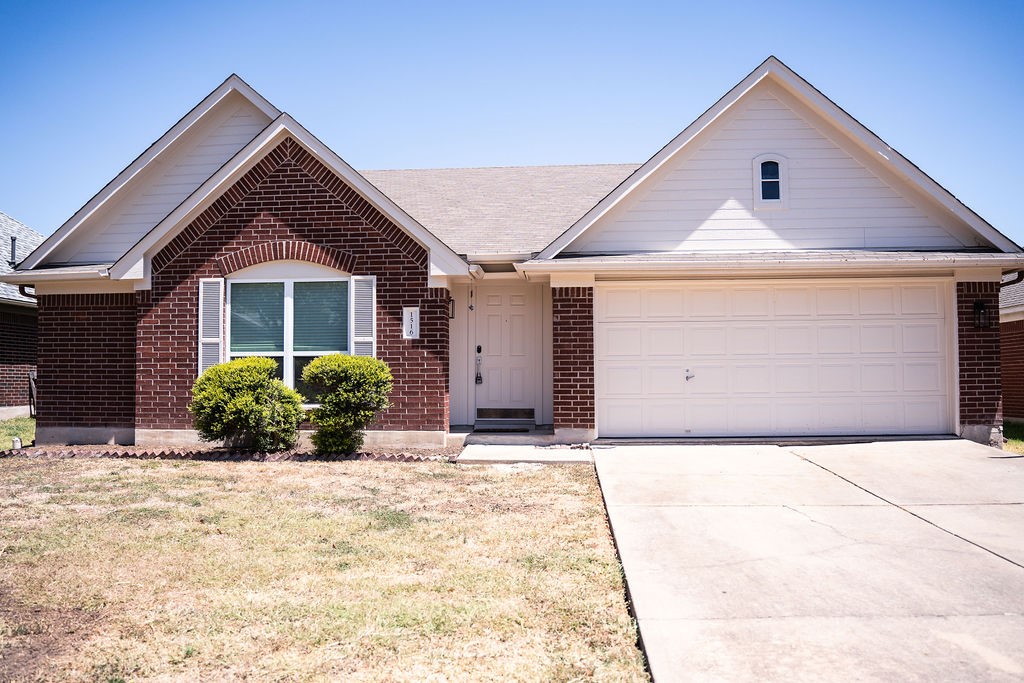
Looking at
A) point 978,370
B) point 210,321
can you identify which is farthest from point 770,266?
point 210,321

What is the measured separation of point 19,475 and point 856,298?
12.1m

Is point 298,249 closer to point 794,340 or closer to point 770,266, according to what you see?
point 770,266

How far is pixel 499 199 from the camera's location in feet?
49.0

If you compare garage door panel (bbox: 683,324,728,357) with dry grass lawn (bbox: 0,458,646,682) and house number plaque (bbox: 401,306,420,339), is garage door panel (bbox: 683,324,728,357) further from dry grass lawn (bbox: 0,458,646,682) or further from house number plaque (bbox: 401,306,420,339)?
house number plaque (bbox: 401,306,420,339)

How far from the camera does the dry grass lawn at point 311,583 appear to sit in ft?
12.4

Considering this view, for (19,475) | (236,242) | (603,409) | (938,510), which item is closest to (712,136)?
(603,409)

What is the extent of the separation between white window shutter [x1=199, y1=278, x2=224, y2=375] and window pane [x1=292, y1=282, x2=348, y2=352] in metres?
1.21

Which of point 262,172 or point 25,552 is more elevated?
point 262,172

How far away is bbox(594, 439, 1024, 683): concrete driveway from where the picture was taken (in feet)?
12.1

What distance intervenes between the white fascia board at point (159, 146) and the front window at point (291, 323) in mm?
3370

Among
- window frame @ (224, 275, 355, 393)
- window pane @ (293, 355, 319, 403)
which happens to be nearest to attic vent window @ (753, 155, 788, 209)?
window frame @ (224, 275, 355, 393)

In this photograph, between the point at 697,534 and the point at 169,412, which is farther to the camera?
the point at 169,412

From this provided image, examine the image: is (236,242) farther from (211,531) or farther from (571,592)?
(571,592)

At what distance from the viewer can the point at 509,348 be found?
12836 millimetres
